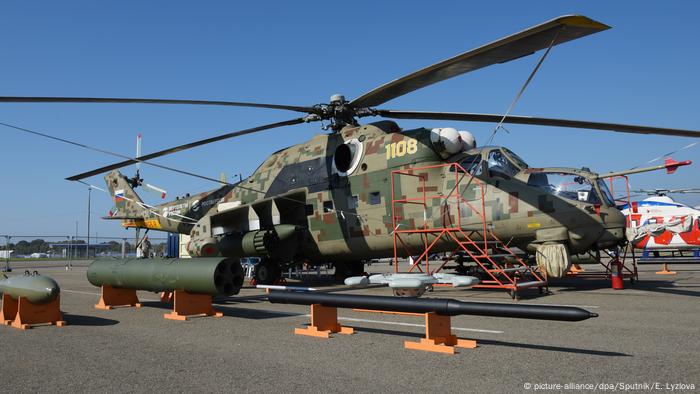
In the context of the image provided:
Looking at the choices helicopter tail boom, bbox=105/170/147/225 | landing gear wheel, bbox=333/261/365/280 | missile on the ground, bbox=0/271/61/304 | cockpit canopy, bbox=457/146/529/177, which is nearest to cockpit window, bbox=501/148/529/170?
cockpit canopy, bbox=457/146/529/177

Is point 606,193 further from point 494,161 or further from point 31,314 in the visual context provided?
point 31,314

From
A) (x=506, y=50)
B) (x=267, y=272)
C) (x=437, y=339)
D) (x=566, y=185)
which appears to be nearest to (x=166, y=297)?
(x=267, y=272)

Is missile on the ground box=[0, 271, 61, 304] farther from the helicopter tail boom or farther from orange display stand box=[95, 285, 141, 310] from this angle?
the helicopter tail boom

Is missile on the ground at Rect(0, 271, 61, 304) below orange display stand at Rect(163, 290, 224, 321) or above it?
above

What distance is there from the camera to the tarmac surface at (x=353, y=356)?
5.13 m

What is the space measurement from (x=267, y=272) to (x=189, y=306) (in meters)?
7.82

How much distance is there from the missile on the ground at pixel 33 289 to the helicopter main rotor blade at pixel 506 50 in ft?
27.0

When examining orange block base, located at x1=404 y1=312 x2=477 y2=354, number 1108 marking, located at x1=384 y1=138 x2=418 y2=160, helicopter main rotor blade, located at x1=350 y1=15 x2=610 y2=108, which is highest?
helicopter main rotor blade, located at x1=350 y1=15 x2=610 y2=108

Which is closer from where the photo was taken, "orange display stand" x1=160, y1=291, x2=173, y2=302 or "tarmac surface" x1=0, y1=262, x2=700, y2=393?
"tarmac surface" x1=0, y1=262, x2=700, y2=393

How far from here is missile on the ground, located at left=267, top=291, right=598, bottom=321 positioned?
5965 millimetres

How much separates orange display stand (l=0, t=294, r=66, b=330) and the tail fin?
13667 mm

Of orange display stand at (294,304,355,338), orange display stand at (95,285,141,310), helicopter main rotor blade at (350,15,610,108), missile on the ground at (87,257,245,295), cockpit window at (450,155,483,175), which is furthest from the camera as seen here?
cockpit window at (450,155,483,175)

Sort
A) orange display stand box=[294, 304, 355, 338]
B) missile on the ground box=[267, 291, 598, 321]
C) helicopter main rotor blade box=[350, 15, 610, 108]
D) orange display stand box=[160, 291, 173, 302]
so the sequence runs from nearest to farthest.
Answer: missile on the ground box=[267, 291, 598, 321] → helicopter main rotor blade box=[350, 15, 610, 108] → orange display stand box=[294, 304, 355, 338] → orange display stand box=[160, 291, 173, 302]

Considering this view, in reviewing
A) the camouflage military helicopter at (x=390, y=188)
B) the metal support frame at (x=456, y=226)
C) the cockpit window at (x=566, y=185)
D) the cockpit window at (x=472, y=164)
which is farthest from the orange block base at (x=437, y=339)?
the cockpit window at (x=472, y=164)
